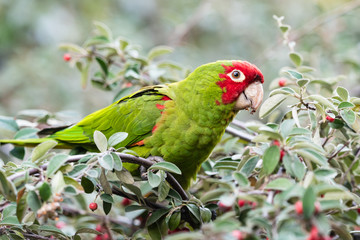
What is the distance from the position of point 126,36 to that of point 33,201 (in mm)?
3259

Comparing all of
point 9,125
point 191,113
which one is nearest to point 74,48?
point 9,125

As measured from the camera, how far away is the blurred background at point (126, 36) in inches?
151

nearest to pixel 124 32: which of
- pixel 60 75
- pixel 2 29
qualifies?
pixel 60 75

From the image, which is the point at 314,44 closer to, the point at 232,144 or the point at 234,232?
the point at 232,144

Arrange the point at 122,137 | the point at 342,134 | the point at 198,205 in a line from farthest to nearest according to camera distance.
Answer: the point at 342,134 < the point at 198,205 < the point at 122,137

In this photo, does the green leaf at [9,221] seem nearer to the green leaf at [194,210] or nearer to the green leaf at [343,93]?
the green leaf at [194,210]

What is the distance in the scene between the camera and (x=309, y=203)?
0.90 metres

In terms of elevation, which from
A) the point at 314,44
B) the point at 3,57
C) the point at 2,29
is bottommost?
the point at 3,57

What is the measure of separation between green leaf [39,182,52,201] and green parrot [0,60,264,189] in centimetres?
73

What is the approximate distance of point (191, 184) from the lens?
2016 millimetres

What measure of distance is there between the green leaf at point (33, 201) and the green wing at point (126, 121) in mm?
896

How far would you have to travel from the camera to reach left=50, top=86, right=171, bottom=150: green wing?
6.52 ft

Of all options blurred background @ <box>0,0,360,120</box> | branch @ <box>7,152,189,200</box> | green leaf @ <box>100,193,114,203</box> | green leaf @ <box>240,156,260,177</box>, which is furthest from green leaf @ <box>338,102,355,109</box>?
blurred background @ <box>0,0,360,120</box>

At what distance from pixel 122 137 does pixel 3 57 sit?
3.72m
